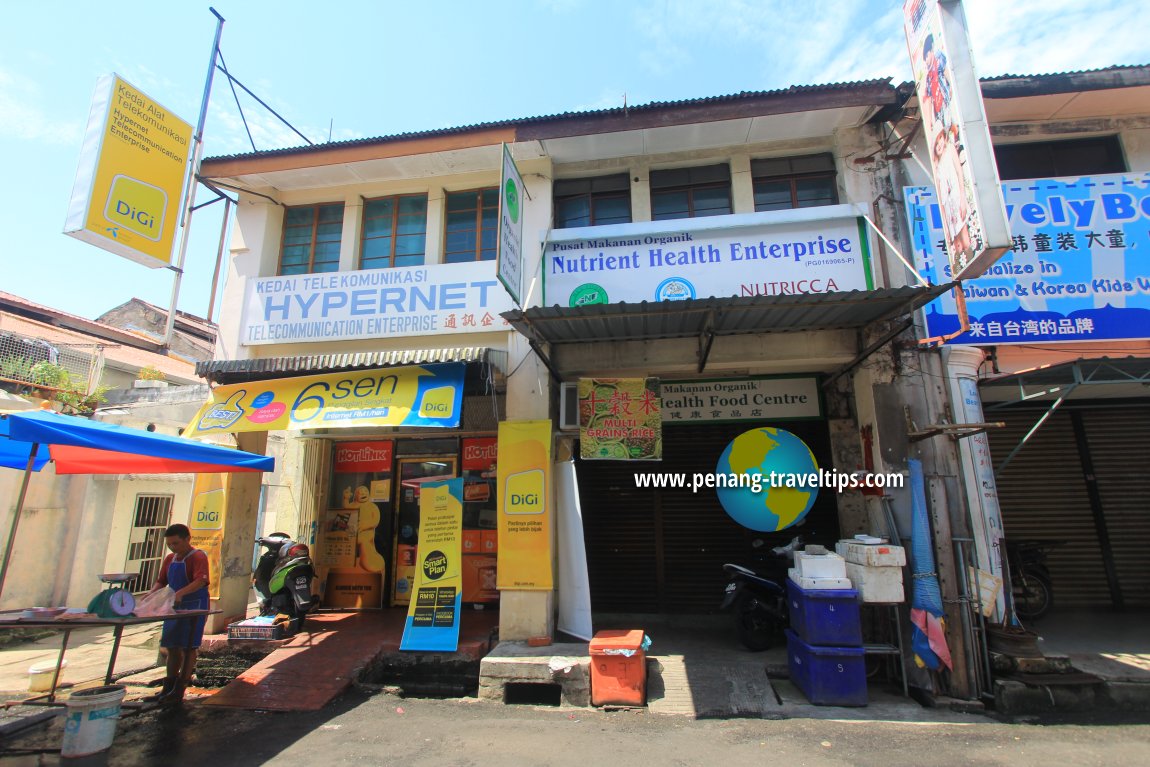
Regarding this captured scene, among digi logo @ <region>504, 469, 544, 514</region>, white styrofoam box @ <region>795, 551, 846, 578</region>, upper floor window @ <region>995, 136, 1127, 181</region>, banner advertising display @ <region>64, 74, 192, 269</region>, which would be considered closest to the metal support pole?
banner advertising display @ <region>64, 74, 192, 269</region>

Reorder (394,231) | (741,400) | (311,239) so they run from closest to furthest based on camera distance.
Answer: (741,400)
(394,231)
(311,239)

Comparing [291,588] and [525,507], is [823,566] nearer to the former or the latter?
[525,507]

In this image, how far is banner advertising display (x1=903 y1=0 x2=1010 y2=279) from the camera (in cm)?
504

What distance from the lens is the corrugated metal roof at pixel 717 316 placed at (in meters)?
5.45

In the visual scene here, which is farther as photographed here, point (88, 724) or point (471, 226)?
point (471, 226)

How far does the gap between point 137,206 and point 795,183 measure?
28.5 feet

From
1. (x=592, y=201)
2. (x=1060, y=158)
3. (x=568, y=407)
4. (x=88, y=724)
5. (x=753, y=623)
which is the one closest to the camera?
(x=88, y=724)

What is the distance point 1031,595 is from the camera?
7.61m

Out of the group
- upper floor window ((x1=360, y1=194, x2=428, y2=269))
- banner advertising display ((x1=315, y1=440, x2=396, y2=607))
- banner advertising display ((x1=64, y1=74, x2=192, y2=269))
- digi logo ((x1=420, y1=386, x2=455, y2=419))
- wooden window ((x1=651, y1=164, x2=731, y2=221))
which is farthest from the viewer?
banner advertising display ((x1=315, y1=440, x2=396, y2=607))

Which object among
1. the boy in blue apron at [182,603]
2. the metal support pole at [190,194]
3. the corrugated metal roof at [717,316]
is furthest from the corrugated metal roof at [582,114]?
the boy in blue apron at [182,603]

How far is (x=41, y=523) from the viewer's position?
9.32m

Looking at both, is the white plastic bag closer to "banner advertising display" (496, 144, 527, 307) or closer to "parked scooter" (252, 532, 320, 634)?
"parked scooter" (252, 532, 320, 634)

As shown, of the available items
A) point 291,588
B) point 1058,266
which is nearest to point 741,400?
point 1058,266

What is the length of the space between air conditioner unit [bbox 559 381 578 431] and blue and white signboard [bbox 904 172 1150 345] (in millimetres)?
4317
